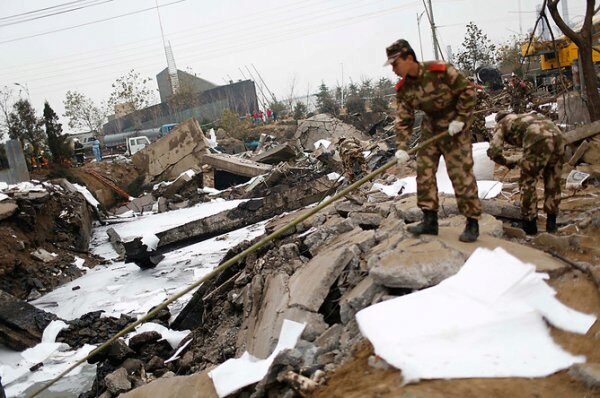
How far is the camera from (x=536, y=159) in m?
4.46

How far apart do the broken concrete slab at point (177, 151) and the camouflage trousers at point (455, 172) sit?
44.8 ft

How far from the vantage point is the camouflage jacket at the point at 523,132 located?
14.5 ft

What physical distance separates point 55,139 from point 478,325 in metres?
17.8

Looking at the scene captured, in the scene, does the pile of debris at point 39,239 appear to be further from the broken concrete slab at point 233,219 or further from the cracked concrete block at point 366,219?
the cracked concrete block at point 366,219

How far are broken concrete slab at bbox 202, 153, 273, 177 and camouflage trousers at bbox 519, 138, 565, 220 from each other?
10098 millimetres

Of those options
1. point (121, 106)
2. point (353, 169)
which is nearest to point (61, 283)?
point (353, 169)

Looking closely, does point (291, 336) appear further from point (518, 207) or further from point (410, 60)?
point (518, 207)

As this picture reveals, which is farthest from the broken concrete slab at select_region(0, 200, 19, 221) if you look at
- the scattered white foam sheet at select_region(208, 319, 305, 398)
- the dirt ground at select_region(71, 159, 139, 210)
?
the scattered white foam sheet at select_region(208, 319, 305, 398)

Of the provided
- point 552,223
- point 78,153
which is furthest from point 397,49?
point 78,153

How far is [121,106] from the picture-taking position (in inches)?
1363

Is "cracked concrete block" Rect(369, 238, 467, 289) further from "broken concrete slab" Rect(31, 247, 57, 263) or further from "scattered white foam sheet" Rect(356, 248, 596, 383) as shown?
"broken concrete slab" Rect(31, 247, 57, 263)

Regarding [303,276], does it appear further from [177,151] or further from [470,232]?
[177,151]

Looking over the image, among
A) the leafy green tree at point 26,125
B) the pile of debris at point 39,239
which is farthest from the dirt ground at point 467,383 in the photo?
the leafy green tree at point 26,125

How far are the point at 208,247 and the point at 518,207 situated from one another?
19.1 feet
